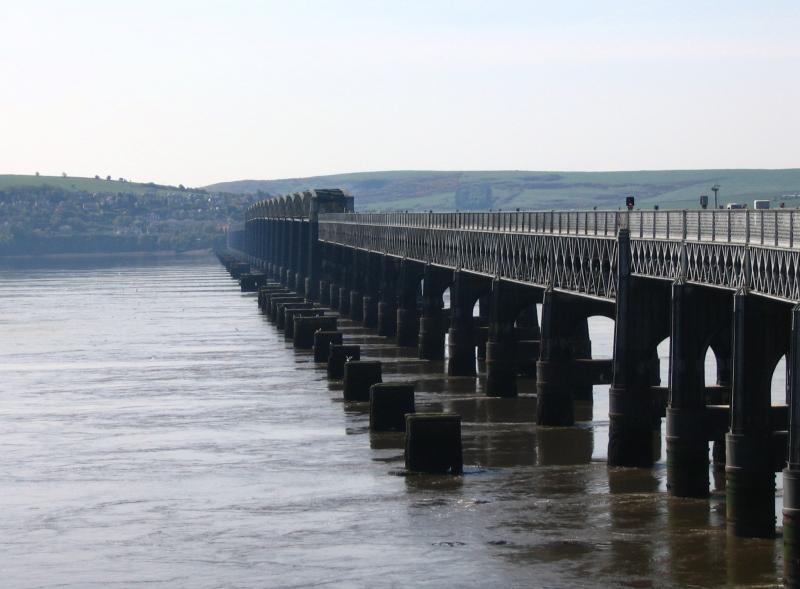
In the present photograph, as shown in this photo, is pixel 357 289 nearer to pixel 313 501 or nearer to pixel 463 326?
pixel 463 326

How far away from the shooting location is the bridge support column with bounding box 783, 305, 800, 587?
115 feet

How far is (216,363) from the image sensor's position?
298 ft

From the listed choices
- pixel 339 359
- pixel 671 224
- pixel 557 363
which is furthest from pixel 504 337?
pixel 671 224

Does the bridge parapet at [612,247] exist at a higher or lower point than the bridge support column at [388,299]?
higher

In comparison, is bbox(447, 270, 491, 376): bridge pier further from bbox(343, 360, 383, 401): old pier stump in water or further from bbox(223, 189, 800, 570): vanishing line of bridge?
bbox(343, 360, 383, 401): old pier stump in water

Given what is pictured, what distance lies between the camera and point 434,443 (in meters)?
48.8

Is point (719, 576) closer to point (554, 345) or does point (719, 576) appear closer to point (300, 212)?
point (554, 345)

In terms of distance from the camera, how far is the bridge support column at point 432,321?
90.6 meters

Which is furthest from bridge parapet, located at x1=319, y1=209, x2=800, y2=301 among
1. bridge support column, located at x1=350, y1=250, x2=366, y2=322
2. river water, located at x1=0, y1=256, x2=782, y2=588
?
bridge support column, located at x1=350, y1=250, x2=366, y2=322

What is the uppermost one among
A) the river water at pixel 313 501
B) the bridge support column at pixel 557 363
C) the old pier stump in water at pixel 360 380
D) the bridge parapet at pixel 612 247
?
the bridge parapet at pixel 612 247

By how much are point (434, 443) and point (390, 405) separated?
10424 millimetres

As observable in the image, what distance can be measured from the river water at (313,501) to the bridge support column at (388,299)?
100ft

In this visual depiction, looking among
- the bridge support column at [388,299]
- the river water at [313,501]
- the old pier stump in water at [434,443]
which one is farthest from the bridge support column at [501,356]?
the bridge support column at [388,299]

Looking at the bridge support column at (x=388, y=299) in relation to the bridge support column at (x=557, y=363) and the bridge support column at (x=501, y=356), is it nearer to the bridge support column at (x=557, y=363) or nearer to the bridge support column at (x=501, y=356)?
the bridge support column at (x=501, y=356)
